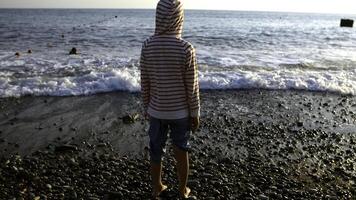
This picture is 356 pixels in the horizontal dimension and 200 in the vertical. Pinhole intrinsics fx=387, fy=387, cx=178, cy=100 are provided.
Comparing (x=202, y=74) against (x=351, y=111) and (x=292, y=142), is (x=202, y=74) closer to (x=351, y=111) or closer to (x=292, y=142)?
(x=351, y=111)

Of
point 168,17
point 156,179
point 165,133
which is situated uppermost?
point 168,17

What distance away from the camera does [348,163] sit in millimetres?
6078

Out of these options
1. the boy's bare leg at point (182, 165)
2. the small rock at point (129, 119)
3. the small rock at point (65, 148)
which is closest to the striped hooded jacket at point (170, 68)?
the boy's bare leg at point (182, 165)

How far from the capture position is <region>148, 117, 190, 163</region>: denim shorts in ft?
13.9

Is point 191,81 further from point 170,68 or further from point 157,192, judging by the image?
point 157,192

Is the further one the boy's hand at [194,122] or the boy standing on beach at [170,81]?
the boy's hand at [194,122]

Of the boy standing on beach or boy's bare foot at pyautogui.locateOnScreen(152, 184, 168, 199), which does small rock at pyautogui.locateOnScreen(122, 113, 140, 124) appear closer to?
boy's bare foot at pyautogui.locateOnScreen(152, 184, 168, 199)

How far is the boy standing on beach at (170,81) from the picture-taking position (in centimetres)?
388

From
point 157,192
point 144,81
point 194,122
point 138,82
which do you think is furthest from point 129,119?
point 194,122

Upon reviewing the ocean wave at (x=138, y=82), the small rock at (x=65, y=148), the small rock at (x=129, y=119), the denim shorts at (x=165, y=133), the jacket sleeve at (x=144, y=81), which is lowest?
the small rock at (x=65, y=148)

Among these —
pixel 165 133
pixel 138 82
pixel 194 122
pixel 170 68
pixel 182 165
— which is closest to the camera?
pixel 170 68

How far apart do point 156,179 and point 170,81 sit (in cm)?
138

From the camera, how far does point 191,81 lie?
156 inches

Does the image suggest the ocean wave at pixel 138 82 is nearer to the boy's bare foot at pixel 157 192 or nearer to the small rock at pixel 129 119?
the small rock at pixel 129 119
